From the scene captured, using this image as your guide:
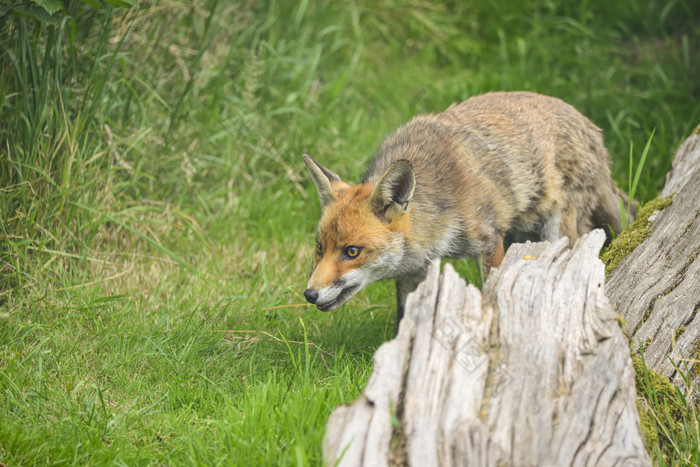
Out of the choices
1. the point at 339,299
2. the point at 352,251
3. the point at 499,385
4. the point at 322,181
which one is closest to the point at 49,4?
the point at 322,181

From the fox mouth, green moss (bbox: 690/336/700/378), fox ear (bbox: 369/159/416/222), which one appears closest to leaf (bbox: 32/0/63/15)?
fox ear (bbox: 369/159/416/222)

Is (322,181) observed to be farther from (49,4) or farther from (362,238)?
(49,4)

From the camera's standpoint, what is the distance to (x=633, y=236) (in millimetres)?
4277

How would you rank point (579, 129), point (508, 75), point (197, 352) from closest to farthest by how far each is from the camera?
point (197, 352) < point (579, 129) < point (508, 75)

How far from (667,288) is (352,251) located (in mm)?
1850

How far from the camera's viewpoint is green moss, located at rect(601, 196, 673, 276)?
13.8ft

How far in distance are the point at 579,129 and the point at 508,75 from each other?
2.31m

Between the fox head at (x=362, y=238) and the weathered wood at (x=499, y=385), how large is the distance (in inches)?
40.7

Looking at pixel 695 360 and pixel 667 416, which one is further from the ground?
Answer: pixel 695 360

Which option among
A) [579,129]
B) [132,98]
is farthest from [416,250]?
[132,98]

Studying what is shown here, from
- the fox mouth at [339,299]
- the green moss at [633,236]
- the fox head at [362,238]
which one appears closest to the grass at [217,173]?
the fox mouth at [339,299]

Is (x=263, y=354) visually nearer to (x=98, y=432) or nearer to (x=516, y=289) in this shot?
(x=98, y=432)

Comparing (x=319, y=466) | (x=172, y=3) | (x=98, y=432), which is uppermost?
(x=172, y=3)

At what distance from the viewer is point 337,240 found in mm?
4191
